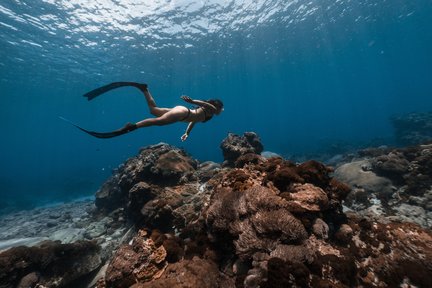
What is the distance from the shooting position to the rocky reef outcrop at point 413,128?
84.4ft

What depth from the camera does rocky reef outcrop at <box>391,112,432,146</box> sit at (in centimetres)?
2573

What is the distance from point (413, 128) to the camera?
29188mm

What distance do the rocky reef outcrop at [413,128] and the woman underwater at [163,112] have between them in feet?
88.9

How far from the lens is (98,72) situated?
3831cm

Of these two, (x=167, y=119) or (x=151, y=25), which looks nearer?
(x=167, y=119)

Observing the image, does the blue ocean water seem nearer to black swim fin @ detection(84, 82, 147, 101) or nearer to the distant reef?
black swim fin @ detection(84, 82, 147, 101)

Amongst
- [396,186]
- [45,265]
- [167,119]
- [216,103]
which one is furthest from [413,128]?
[45,265]

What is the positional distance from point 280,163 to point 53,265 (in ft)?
24.5

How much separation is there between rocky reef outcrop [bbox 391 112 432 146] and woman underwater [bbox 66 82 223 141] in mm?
27085

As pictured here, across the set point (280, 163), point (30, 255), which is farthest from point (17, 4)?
point (280, 163)

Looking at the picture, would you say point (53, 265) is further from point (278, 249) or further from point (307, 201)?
point (307, 201)

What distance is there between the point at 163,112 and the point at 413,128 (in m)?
34.5

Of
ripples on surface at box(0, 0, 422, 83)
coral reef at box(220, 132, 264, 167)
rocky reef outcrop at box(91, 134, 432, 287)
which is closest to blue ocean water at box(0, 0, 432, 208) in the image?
ripples on surface at box(0, 0, 422, 83)

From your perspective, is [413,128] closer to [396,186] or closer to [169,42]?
[396,186]
